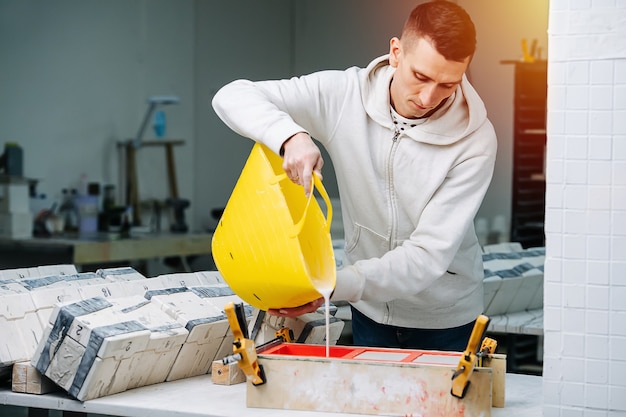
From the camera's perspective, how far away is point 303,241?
2230 millimetres

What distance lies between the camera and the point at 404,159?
236 centimetres

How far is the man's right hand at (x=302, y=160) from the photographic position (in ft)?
6.57

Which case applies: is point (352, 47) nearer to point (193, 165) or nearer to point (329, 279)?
point (193, 165)

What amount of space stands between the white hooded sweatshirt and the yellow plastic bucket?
95mm

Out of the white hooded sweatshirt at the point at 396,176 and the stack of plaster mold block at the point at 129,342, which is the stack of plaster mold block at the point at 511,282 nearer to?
the white hooded sweatshirt at the point at 396,176

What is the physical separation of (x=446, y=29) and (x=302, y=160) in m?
0.45

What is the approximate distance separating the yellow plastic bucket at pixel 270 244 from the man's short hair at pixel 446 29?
1.39 ft

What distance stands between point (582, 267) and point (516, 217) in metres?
4.58

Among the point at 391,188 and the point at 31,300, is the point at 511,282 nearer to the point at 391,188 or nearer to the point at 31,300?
the point at 391,188

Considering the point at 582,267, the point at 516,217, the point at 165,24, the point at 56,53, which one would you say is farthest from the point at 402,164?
the point at 165,24

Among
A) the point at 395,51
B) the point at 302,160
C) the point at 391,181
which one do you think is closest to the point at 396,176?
the point at 391,181

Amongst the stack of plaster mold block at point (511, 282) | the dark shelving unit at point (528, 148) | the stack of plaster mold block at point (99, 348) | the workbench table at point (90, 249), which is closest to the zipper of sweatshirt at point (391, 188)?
the stack of plaster mold block at point (99, 348)

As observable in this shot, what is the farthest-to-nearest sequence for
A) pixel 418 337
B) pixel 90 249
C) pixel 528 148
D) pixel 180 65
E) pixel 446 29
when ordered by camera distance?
pixel 180 65, pixel 528 148, pixel 90 249, pixel 418 337, pixel 446 29

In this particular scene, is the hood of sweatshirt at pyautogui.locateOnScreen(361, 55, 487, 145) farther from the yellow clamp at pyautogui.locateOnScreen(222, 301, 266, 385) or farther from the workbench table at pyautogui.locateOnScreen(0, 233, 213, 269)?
the workbench table at pyautogui.locateOnScreen(0, 233, 213, 269)
